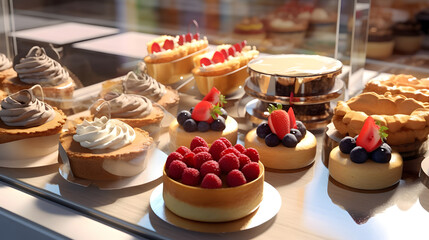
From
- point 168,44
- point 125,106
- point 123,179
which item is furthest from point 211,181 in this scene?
point 168,44

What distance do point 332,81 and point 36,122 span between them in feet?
3.31

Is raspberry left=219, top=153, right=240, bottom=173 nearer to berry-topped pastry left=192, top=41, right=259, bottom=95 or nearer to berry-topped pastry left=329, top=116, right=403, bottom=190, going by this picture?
berry-topped pastry left=329, top=116, right=403, bottom=190

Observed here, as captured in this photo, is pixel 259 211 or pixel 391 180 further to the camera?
pixel 391 180

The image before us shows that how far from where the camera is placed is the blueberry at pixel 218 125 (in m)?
1.73

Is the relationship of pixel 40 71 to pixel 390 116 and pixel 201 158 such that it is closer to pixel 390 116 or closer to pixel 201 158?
pixel 201 158

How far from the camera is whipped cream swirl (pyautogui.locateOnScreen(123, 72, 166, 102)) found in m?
2.04

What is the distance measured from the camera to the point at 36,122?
176cm

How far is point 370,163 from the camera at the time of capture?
1.51 meters

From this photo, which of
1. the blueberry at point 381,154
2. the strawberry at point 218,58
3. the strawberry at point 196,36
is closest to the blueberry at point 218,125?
the blueberry at point 381,154

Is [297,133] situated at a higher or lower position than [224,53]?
lower

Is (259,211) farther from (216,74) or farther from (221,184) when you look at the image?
(216,74)

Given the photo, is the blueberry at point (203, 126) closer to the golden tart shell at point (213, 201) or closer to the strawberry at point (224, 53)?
the golden tart shell at point (213, 201)

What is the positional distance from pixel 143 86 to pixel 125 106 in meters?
0.25

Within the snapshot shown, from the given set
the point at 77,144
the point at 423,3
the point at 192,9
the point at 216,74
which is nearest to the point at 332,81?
the point at 216,74
